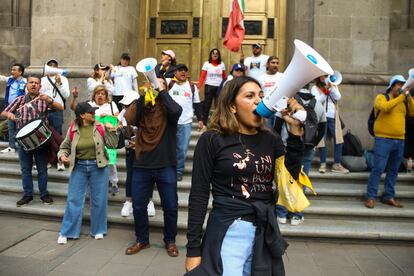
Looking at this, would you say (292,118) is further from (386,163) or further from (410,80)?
(386,163)

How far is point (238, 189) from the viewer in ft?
8.68

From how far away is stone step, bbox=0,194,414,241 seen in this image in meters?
5.89

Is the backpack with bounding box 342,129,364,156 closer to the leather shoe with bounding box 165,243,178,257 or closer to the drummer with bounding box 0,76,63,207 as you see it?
the leather shoe with bounding box 165,243,178,257

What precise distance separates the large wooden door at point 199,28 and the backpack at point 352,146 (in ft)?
12.0

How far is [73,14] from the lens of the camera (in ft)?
30.7

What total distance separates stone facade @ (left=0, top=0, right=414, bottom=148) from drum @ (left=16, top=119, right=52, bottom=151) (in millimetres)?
3045

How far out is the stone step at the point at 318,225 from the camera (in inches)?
232

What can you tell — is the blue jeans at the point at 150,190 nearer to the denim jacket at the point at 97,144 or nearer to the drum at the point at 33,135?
the denim jacket at the point at 97,144

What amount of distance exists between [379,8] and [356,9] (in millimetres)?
493

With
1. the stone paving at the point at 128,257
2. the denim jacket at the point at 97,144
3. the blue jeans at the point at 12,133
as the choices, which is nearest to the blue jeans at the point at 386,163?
the stone paving at the point at 128,257

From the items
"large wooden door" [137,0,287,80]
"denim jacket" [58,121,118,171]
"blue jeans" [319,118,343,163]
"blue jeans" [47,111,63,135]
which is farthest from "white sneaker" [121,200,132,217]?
"large wooden door" [137,0,287,80]

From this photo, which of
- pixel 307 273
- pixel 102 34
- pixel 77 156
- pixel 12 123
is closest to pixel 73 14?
pixel 102 34

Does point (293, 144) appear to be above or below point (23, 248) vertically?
above

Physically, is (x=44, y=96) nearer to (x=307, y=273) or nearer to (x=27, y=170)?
(x=27, y=170)
